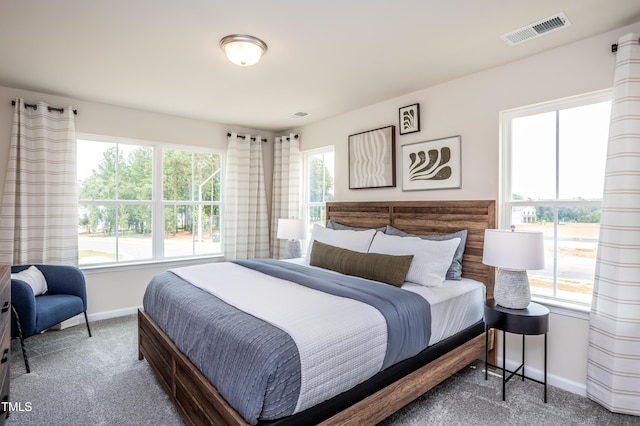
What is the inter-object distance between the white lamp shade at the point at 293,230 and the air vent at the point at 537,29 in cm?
280

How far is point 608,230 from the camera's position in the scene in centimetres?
215

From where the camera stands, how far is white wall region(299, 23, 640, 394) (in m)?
2.35

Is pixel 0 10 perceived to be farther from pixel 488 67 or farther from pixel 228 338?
pixel 488 67

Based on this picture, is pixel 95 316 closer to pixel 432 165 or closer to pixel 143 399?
pixel 143 399

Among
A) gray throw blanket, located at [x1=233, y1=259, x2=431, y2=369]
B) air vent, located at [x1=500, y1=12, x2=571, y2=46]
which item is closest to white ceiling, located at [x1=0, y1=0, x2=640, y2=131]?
air vent, located at [x1=500, y1=12, x2=571, y2=46]

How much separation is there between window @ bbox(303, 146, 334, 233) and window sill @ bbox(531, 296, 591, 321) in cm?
265

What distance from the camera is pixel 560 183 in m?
2.57

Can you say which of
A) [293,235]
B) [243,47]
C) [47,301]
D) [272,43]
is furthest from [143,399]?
[272,43]

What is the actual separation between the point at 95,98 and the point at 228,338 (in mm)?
3392

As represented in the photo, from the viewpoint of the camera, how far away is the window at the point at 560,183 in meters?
2.41

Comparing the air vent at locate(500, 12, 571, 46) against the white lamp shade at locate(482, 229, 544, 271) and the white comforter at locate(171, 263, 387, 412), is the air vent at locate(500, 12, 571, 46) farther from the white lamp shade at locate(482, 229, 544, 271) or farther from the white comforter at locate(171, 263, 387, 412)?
the white comforter at locate(171, 263, 387, 412)

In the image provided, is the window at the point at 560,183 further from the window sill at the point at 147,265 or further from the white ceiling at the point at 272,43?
the window sill at the point at 147,265

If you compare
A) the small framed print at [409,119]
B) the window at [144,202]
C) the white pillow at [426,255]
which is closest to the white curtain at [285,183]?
the window at [144,202]

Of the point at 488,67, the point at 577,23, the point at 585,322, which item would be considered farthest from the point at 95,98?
the point at 585,322
